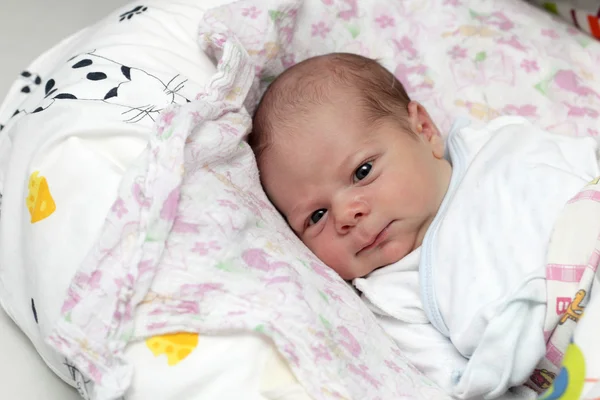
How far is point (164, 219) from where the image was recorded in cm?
86

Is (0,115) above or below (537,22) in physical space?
above

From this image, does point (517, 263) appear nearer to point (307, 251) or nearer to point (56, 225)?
point (307, 251)

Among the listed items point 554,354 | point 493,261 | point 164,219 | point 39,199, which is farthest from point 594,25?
point 39,199

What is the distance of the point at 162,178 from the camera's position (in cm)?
87

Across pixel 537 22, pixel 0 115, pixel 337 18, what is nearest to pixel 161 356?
pixel 0 115

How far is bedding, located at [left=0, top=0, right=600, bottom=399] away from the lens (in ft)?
2.68

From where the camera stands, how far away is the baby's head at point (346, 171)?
113cm

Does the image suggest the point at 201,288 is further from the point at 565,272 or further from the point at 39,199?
the point at 565,272

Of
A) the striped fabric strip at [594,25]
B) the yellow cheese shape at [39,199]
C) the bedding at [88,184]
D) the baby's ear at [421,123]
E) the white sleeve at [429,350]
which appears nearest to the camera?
the bedding at [88,184]

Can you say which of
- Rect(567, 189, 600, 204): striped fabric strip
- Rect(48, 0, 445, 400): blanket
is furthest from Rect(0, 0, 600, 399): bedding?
Rect(567, 189, 600, 204): striped fabric strip

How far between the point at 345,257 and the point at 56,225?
0.50 metres

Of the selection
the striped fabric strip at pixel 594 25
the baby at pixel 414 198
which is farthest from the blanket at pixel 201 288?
the striped fabric strip at pixel 594 25

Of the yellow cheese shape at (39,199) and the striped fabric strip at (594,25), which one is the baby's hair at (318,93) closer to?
the yellow cheese shape at (39,199)

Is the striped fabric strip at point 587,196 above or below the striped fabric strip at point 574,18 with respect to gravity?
below
